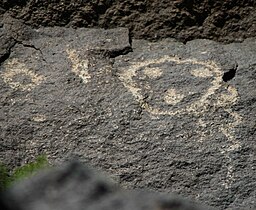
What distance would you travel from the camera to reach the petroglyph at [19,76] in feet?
6.97

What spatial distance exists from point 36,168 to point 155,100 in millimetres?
387

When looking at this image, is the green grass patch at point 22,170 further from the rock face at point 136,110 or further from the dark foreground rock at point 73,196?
the dark foreground rock at point 73,196

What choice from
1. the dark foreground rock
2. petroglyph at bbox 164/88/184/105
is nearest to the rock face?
petroglyph at bbox 164/88/184/105

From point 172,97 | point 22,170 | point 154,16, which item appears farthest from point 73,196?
point 154,16

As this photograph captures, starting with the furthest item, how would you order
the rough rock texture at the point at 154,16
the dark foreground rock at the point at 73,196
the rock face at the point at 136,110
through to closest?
the rough rock texture at the point at 154,16 < the rock face at the point at 136,110 < the dark foreground rock at the point at 73,196

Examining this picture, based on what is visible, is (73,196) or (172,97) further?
(172,97)

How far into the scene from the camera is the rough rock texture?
2.33 metres

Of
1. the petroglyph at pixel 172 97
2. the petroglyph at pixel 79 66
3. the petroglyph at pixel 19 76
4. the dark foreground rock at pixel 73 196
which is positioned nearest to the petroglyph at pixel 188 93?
the petroglyph at pixel 172 97

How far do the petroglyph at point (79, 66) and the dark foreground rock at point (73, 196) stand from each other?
1143 mm

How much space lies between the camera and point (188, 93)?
6.87 feet

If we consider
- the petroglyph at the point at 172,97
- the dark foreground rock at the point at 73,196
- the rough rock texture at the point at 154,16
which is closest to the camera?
the dark foreground rock at the point at 73,196

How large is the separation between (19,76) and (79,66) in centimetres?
18

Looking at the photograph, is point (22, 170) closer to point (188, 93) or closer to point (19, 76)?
point (19, 76)

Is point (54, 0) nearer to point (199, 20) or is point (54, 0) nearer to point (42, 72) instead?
point (42, 72)
